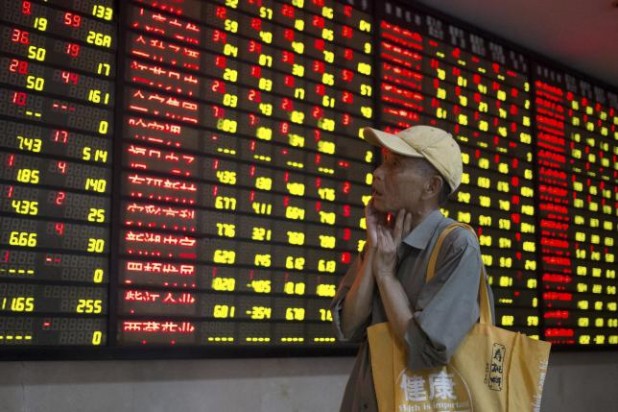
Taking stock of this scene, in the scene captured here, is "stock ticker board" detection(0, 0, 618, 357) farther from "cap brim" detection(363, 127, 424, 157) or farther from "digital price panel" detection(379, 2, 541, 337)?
"cap brim" detection(363, 127, 424, 157)

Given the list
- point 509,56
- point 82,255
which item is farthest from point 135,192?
point 509,56

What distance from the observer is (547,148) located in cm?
591

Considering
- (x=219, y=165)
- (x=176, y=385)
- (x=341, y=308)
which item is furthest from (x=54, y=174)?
(x=341, y=308)

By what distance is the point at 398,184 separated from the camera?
2121mm

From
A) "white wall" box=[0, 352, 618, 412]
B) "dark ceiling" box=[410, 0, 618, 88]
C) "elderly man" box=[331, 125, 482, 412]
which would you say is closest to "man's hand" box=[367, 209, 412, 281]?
"elderly man" box=[331, 125, 482, 412]

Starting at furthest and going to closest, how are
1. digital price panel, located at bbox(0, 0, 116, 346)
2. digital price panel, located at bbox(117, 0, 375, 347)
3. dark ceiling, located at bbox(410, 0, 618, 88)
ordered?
dark ceiling, located at bbox(410, 0, 618, 88) < digital price panel, located at bbox(117, 0, 375, 347) < digital price panel, located at bbox(0, 0, 116, 346)

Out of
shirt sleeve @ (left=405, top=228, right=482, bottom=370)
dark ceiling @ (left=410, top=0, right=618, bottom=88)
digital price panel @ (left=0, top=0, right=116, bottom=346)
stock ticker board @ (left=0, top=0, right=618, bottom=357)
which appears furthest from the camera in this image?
dark ceiling @ (left=410, top=0, right=618, bottom=88)

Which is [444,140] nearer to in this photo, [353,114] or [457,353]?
[457,353]

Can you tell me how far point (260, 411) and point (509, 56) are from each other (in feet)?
10.7

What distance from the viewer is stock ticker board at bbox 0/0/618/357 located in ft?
11.0

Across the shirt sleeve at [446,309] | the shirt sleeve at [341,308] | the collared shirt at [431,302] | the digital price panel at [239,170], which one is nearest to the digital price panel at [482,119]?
the digital price panel at [239,170]

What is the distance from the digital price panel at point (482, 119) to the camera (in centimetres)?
502

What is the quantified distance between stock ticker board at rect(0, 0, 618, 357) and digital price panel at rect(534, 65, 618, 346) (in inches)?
3.8

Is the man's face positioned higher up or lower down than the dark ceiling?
A: lower down
